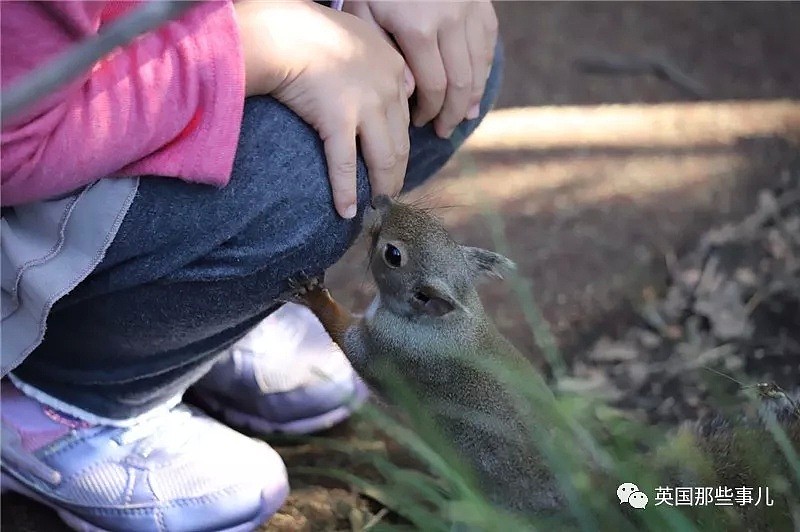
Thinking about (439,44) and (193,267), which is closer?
(193,267)

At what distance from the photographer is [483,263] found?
58.6 inches

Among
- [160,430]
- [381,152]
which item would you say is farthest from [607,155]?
[160,430]

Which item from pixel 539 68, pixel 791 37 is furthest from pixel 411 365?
pixel 791 37

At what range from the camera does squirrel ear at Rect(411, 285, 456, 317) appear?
1.44 m

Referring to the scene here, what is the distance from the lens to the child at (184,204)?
117cm

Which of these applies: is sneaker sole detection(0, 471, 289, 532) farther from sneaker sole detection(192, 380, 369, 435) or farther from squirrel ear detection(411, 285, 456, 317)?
squirrel ear detection(411, 285, 456, 317)

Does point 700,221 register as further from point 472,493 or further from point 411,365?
point 472,493

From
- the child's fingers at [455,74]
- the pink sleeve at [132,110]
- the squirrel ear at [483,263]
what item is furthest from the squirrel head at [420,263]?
the pink sleeve at [132,110]

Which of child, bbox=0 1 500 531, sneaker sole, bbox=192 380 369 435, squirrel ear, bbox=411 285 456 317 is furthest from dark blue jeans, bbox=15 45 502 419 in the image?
sneaker sole, bbox=192 380 369 435

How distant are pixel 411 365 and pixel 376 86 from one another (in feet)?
1.42

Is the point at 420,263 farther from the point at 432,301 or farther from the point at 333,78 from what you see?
the point at 333,78

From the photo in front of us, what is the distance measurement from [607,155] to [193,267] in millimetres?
1421

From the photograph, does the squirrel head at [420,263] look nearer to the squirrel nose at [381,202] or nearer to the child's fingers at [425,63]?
the squirrel nose at [381,202]

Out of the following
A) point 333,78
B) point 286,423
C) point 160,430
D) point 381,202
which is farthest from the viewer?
point 286,423
